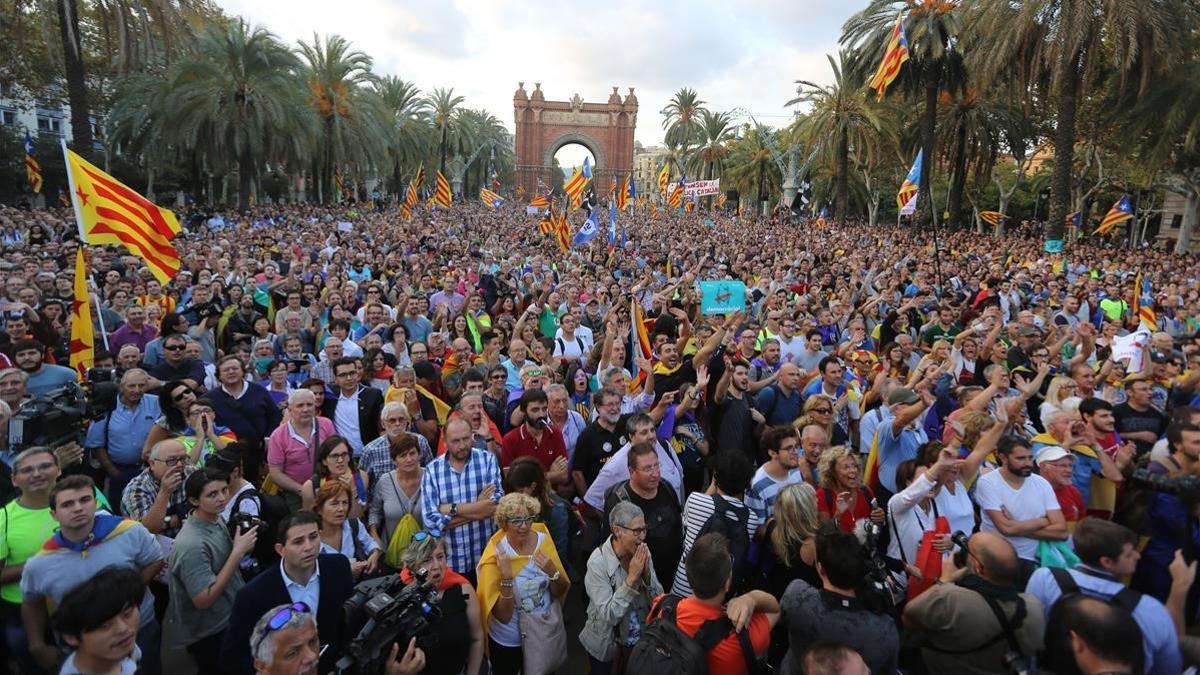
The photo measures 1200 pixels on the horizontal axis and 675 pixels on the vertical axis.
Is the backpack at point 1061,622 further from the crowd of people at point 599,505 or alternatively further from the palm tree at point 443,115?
the palm tree at point 443,115

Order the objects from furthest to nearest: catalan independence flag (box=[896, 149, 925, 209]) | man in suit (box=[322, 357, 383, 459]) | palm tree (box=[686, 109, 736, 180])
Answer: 1. palm tree (box=[686, 109, 736, 180])
2. catalan independence flag (box=[896, 149, 925, 209])
3. man in suit (box=[322, 357, 383, 459])

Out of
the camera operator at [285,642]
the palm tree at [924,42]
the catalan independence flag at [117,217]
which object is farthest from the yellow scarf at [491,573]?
the palm tree at [924,42]

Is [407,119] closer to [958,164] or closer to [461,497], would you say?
[958,164]

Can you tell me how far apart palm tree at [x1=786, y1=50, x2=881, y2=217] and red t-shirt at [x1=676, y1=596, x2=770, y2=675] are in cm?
2837

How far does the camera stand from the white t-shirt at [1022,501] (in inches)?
139

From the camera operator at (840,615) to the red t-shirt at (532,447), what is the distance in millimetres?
2099

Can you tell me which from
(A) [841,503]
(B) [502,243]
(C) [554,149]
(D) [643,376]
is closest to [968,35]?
(B) [502,243]

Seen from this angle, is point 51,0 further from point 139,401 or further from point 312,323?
point 139,401

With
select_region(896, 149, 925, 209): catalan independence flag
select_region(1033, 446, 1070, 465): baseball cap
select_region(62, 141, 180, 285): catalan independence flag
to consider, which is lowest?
select_region(1033, 446, 1070, 465): baseball cap

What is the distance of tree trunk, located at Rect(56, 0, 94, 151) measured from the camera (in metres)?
14.5

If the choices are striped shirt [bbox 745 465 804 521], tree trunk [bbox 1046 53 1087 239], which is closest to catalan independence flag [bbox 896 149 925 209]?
tree trunk [bbox 1046 53 1087 239]

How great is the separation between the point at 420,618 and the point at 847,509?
7.51 feet

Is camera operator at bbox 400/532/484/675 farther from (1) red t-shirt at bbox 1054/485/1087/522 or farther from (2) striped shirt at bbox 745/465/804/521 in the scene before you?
(1) red t-shirt at bbox 1054/485/1087/522

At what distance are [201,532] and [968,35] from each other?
2643 centimetres
